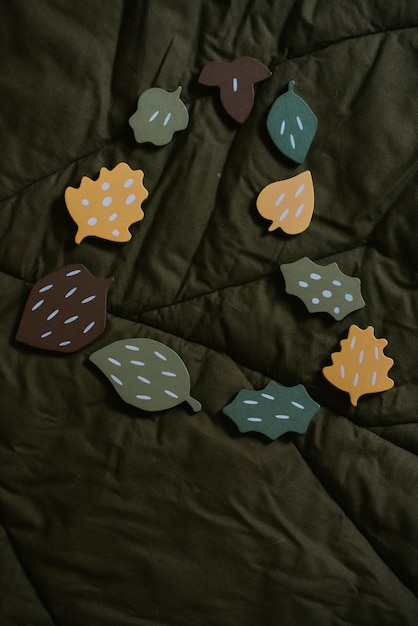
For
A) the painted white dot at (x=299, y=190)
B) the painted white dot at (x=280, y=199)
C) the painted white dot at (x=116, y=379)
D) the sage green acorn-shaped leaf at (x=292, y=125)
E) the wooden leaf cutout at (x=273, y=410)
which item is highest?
the sage green acorn-shaped leaf at (x=292, y=125)

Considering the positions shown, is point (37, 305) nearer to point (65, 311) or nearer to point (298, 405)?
point (65, 311)

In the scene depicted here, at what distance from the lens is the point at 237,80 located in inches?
32.6

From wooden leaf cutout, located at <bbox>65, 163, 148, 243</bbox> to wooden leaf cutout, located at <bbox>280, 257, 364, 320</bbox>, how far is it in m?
0.20

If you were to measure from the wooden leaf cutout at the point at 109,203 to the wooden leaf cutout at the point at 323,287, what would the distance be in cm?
20

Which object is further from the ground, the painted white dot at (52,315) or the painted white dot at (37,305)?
the painted white dot at (37,305)

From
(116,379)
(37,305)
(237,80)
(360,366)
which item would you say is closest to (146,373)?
(116,379)

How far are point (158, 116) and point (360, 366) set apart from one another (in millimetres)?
406

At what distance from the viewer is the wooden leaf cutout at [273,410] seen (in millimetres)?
792

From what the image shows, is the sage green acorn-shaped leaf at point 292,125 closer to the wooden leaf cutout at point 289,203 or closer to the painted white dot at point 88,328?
the wooden leaf cutout at point 289,203

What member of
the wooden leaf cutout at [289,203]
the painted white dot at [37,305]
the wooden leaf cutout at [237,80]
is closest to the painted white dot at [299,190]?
the wooden leaf cutout at [289,203]

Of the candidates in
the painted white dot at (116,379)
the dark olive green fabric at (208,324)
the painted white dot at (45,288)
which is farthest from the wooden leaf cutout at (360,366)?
the painted white dot at (45,288)

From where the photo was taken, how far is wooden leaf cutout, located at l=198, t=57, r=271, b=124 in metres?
0.83

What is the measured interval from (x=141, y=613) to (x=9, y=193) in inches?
21.1

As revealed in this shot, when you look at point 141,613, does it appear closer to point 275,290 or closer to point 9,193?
point 275,290
